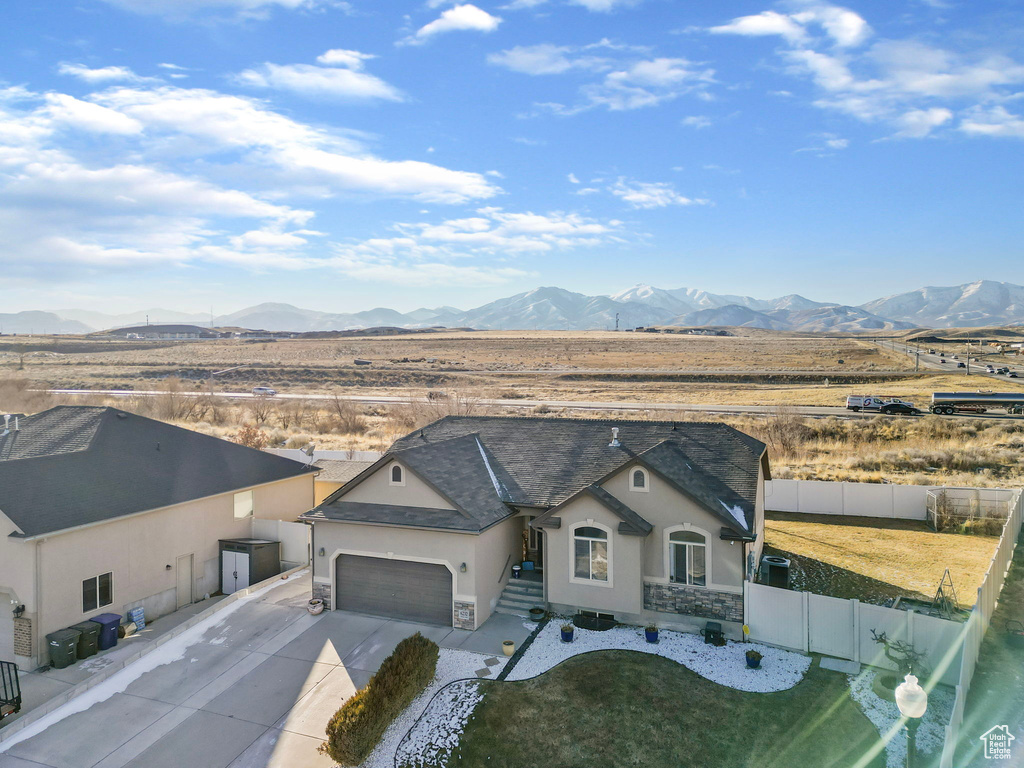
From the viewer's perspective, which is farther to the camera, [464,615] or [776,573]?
[776,573]

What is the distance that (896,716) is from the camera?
13.0m

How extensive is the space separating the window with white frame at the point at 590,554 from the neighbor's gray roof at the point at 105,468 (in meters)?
14.0

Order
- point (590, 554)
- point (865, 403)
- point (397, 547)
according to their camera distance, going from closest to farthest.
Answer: point (590, 554) → point (397, 547) → point (865, 403)

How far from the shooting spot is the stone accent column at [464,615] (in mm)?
17656

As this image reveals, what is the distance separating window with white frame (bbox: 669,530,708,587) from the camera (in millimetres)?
17219

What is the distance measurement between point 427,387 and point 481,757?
7738cm

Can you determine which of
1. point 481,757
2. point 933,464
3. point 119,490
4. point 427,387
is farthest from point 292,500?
point 427,387

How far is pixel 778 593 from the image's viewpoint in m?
16.3

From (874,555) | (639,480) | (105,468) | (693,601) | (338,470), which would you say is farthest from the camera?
(338,470)

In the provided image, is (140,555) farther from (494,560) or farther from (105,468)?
(494,560)

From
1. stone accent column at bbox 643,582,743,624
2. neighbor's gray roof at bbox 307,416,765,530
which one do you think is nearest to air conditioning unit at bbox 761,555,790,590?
neighbor's gray roof at bbox 307,416,765,530

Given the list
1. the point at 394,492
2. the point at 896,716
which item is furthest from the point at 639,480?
the point at 896,716

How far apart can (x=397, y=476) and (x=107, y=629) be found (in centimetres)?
937

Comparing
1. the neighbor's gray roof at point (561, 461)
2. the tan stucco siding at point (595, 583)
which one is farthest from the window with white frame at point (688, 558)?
the neighbor's gray roof at point (561, 461)
